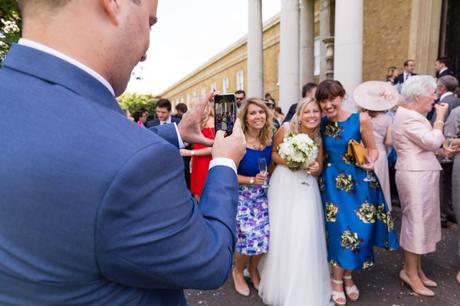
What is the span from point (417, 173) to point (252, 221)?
5.86 feet

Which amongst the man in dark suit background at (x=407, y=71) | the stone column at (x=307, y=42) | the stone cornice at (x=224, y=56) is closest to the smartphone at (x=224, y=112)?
the man in dark suit background at (x=407, y=71)

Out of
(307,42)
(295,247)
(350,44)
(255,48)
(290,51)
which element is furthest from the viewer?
(307,42)

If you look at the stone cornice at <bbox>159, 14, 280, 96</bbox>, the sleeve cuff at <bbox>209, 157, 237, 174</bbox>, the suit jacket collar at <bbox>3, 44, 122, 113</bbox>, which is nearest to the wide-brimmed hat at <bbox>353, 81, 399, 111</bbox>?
the sleeve cuff at <bbox>209, 157, 237, 174</bbox>

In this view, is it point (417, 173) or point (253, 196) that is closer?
point (417, 173)

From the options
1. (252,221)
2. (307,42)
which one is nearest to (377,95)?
(252,221)

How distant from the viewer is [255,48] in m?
13.1

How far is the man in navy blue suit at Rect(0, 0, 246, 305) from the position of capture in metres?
0.73

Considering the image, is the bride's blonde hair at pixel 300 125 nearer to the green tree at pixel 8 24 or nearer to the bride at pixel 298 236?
the bride at pixel 298 236

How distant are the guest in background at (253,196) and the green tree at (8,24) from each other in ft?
11.4

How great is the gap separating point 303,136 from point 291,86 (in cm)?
840

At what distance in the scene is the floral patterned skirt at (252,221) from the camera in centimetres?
351

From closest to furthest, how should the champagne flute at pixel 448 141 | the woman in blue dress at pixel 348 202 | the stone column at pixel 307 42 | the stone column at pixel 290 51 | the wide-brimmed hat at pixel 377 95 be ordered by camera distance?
the woman in blue dress at pixel 348 202 < the champagne flute at pixel 448 141 < the wide-brimmed hat at pixel 377 95 < the stone column at pixel 290 51 < the stone column at pixel 307 42

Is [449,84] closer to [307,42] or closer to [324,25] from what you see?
[307,42]

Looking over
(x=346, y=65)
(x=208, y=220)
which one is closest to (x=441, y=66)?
(x=346, y=65)
